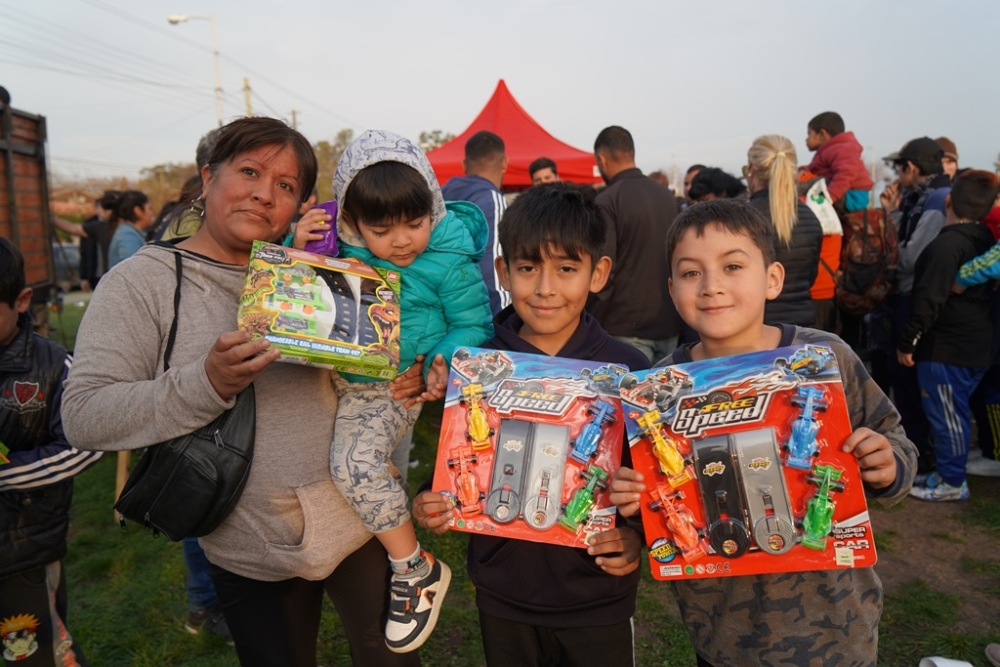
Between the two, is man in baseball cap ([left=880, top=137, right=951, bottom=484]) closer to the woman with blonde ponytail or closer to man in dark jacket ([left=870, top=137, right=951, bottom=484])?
man in dark jacket ([left=870, top=137, right=951, bottom=484])

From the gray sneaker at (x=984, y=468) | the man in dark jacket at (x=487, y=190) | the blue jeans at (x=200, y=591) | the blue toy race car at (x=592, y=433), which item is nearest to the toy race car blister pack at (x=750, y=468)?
the blue toy race car at (x=592, y=433)

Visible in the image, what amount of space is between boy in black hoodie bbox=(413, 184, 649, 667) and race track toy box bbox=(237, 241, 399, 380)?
1.37ft

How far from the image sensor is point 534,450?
170 centimetres

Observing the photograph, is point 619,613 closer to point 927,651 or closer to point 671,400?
point 671,400

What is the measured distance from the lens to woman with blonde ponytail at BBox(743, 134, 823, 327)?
4254 millimetres

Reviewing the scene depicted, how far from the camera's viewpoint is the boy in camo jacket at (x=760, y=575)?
165 cm

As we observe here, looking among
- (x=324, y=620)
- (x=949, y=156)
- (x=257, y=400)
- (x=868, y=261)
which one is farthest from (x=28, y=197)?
(x=949, y=156)

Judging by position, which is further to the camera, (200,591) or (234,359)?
(200,591)

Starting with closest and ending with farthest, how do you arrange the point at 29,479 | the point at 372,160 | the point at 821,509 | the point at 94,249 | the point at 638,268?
the point at 821,509 → the point at 372,160 → the point at 29,479 → the point at 638,268 → the point at 94,249

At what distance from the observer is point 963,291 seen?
15.1ft

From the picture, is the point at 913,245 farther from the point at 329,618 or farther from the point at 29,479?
the point at 29,479

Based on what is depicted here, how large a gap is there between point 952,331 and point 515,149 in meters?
7.45

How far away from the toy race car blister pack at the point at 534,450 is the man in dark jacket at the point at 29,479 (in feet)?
5.15

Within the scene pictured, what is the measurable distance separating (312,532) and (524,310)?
0.95 metres
